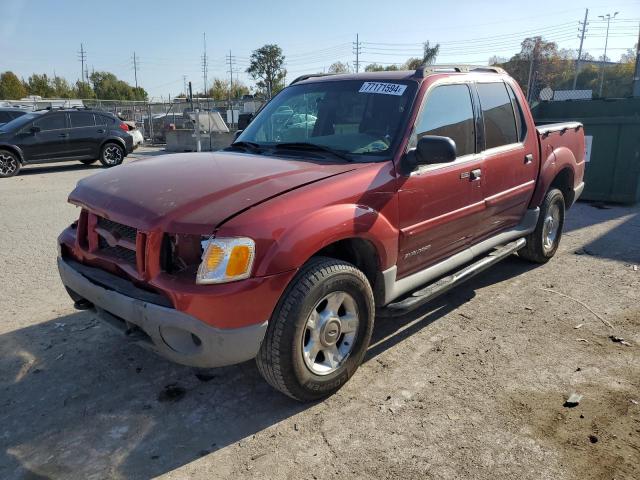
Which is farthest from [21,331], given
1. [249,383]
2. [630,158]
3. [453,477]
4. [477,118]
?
[630,158]

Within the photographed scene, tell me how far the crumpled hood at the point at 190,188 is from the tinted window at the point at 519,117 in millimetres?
2426

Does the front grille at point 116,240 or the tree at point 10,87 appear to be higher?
the tree at point 10,87

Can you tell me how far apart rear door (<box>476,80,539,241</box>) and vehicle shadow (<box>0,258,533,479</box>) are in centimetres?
140

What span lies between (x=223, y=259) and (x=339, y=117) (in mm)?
1808

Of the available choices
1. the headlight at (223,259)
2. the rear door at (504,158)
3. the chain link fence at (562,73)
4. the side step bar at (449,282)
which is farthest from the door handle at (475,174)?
the chain link fence at (562,73)

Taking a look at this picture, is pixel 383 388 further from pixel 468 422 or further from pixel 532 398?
pixel 532 398

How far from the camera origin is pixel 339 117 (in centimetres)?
390

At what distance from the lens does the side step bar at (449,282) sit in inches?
139

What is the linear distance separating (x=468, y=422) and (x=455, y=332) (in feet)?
3.93

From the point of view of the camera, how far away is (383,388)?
10.8 ft

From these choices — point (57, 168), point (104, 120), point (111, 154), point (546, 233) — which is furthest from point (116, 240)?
point (57, 168)

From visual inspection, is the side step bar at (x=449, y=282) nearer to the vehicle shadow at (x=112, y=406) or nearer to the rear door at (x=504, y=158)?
the rear door at (x=504, y=158)

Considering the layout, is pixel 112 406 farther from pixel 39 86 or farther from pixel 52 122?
pixel 39 86

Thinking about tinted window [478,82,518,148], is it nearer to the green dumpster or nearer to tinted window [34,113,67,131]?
the green dumpster
